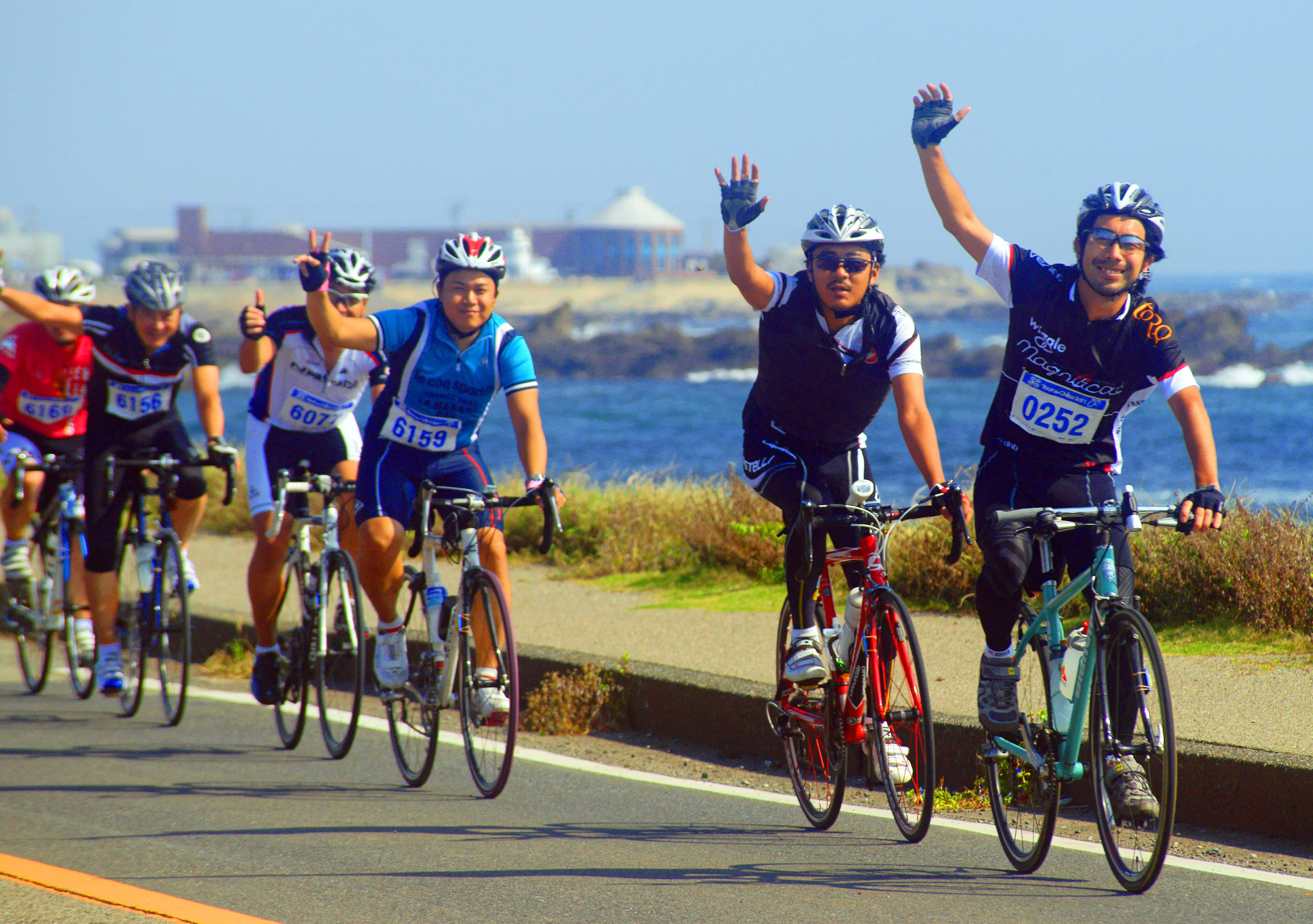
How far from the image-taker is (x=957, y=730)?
229 inches

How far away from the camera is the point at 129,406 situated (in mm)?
7770

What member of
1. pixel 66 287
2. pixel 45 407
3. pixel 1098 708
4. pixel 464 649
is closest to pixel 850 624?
pixel 1098 708

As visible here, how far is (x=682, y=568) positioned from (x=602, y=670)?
2975mm

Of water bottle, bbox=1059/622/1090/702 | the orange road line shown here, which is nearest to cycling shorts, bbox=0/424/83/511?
the orange road line

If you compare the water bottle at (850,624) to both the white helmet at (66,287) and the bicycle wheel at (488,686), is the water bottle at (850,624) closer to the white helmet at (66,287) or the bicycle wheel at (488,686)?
the bicycle wheel at (488,686)

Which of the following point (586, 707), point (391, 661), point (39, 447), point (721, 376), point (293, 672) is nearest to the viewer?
point (391, 661)

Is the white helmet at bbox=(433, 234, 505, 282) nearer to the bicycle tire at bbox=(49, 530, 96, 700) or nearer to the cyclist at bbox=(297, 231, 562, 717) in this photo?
the cyclist at bbox=(297, 231, 562, 717)

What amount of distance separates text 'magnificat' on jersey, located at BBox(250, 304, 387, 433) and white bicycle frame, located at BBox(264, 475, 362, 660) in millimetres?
518

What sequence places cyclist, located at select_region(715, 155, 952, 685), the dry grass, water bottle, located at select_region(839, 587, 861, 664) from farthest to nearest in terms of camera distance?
1. the dry grass
2. cyclist, located at select_region(715, 155, 952, 685)
3. water bottle, located at select_region(839, 587, 861, 664)

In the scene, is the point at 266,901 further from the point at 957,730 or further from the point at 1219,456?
the point at 1219,456

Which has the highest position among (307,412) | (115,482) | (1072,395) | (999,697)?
(1072,395)

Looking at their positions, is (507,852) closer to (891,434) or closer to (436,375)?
(436,375)

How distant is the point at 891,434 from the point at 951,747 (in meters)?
46.0

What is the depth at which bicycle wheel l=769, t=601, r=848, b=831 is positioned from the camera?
5.15 meters
